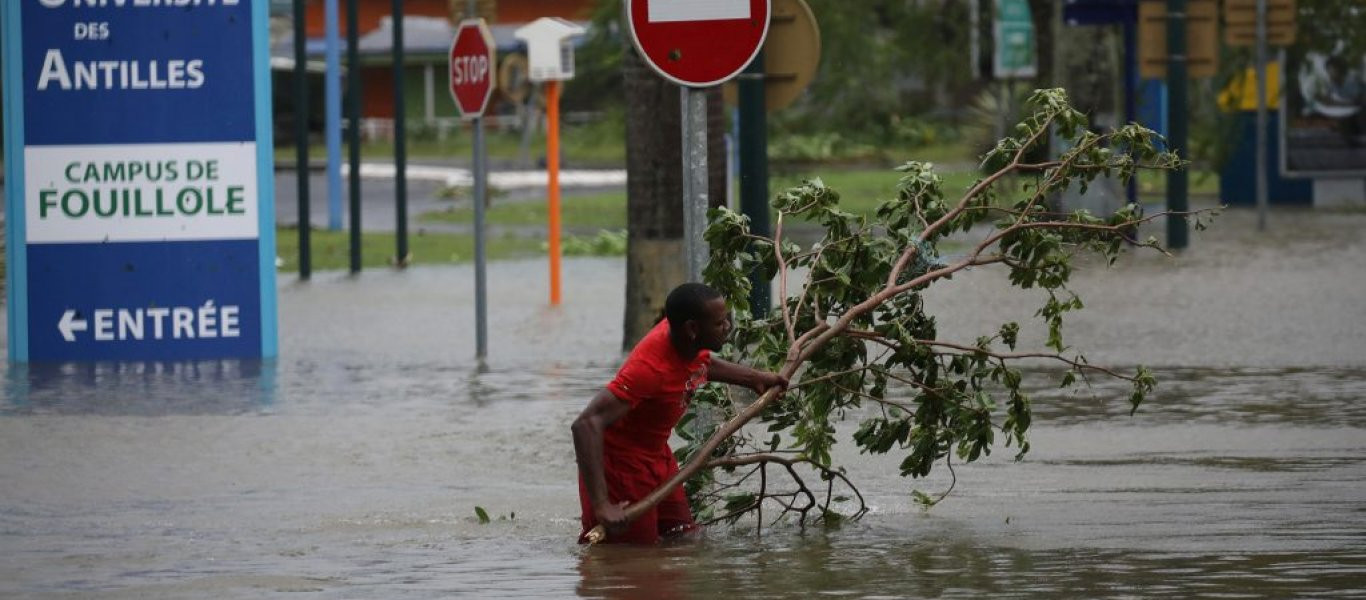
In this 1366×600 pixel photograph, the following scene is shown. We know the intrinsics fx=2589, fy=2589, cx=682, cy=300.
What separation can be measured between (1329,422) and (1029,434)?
1.40 m

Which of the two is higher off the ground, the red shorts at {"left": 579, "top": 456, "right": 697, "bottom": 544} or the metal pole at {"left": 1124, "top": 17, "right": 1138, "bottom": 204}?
the metal pole at {"left": 1124, "top": 17, "right": 1138, "bottom": 204}

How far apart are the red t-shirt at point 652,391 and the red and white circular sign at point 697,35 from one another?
127cm

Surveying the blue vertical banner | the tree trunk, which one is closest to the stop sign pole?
the tree trunk

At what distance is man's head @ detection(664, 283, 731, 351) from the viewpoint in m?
8.06

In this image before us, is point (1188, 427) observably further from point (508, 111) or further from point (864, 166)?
point (508, 111)

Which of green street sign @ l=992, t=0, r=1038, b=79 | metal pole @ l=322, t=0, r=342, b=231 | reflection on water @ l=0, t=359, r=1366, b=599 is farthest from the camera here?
green street sign @ l=992, t=0, r=1038, b=79

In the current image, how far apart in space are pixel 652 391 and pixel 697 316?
0.91 ft

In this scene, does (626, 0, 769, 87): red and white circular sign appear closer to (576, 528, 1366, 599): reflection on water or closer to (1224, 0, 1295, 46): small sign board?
(576, 528, 1366, 599): reflection on water

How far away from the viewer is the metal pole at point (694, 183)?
9367 millimetres

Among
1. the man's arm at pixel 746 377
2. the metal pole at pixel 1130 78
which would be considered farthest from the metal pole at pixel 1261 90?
the man's arm at pixel 746 377

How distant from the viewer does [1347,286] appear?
65.7 ft

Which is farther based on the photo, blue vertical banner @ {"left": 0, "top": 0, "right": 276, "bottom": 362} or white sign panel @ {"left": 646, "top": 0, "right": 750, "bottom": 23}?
blue vertical banner @ {"left": 0, "top": 0, "right": 276, "bottom": 362}

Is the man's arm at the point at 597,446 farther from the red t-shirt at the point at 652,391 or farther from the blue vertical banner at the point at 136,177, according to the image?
the blue vertical banner at the point at 136,177

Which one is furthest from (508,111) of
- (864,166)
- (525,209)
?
(525,209)
